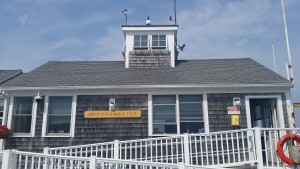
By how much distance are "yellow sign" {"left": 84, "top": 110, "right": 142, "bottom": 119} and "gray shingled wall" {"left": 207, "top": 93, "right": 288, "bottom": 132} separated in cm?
215

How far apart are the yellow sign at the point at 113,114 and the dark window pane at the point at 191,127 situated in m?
1.34

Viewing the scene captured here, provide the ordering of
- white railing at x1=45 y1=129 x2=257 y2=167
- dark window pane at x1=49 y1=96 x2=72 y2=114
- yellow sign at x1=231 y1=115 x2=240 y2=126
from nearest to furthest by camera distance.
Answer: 1. white railing at x1=45 y1=129 x2=257 y2=167
2. yellow sign at x1=231 y1=115 x2=240 y2=126
3. dark window pane at x1=49 y1=96 x2=72 y2=114

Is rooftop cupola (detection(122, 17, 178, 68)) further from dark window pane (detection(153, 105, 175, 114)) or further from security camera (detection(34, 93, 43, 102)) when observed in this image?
security camera (detection(34, 93, 43, 102))

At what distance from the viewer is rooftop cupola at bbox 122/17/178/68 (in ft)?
37.0

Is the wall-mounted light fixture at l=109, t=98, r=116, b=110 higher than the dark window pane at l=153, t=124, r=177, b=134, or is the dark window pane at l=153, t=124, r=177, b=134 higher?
the wall-mounted light fixture at l=109, t=98, r=116, b=110

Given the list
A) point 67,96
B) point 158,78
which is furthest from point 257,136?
point 67,96

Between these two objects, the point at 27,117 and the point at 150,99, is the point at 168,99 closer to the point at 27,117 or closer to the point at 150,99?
the point at 150,99

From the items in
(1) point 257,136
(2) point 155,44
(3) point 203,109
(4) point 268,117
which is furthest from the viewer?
(2) point 155,44

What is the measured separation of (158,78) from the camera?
9.38 meters

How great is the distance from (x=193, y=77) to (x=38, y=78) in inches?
203

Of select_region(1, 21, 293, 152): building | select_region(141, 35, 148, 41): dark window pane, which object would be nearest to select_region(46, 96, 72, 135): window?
select_region(1, 21, 293, 152): building

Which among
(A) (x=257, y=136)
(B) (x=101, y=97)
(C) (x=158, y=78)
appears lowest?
(A) (x=257, y=136)

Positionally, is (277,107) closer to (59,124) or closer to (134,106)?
(134,106)

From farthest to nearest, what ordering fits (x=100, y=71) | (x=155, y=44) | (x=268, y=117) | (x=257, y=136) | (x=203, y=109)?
1. (x=155, y=44)
2. (x=100, y=71)
3. (x=268, y=117)
4. (x=203, y=109)
5. (x=257, y=136)
